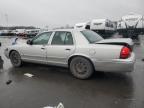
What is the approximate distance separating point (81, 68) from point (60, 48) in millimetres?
941

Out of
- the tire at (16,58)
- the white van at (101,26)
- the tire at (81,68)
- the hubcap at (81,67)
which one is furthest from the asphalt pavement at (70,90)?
the white van at (101,26)

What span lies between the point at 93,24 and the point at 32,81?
18646 mm

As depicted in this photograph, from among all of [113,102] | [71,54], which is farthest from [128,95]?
[71,54]

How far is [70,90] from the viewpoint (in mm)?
4246

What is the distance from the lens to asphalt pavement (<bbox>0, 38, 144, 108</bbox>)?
3.54 metres

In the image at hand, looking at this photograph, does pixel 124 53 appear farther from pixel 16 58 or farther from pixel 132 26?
pixel 132 26

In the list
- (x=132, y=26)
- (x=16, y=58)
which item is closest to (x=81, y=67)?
(x=16, y=58)

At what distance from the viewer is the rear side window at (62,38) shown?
522 centimetres

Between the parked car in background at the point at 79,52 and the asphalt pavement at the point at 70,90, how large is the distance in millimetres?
432

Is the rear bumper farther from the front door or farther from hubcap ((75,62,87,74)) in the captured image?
the front door

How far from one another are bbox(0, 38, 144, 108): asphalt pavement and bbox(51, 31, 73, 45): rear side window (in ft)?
3.59

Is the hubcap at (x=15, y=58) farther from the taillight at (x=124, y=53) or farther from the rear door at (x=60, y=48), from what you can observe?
the taillight at (x=124, y=53)

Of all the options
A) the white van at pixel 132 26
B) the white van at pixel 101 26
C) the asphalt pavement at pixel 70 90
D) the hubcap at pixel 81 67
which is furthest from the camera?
the white van at pixel 101 26

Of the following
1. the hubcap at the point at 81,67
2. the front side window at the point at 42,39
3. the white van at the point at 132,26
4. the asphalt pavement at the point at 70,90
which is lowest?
the asphalt pavement at the point at 70,90
